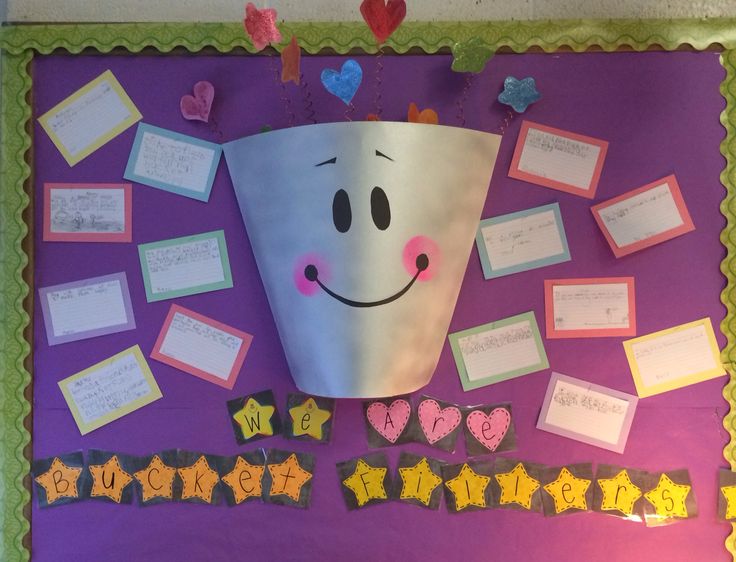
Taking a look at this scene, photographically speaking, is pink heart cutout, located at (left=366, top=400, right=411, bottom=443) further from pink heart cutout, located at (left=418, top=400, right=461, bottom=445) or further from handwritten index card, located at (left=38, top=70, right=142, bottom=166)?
handwritten index card, located at (left=38, top=70, right=142, bottom=166)

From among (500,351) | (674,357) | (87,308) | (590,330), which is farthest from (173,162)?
(674,357)

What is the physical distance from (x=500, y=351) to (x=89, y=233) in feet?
2.38

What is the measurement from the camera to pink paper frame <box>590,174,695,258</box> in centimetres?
99

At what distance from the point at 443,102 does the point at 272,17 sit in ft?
1.00

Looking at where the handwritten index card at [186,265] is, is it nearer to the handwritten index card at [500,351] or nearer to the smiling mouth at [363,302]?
the smiling mouth at [363,302]

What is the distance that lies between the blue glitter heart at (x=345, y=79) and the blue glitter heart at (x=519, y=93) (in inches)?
9.8

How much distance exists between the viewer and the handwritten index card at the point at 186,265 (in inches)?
39.4

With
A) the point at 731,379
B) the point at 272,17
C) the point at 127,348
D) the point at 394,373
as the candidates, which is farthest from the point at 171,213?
the point at 731,379

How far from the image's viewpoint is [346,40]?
0.99 meters

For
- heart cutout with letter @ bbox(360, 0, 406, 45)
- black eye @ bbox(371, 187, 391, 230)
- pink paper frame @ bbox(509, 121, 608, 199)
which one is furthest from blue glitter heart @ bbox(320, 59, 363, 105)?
pink paper frame @ bbox(509, 121, 608, 199)

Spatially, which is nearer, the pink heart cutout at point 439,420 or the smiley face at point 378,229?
the smiley face at point 378,229

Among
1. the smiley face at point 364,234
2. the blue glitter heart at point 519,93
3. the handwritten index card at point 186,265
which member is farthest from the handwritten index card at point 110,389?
the blue glitter heart at point 519,93

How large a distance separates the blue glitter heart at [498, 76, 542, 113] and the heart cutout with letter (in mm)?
228

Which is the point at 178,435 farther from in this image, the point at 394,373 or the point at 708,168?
the point at 708,168
